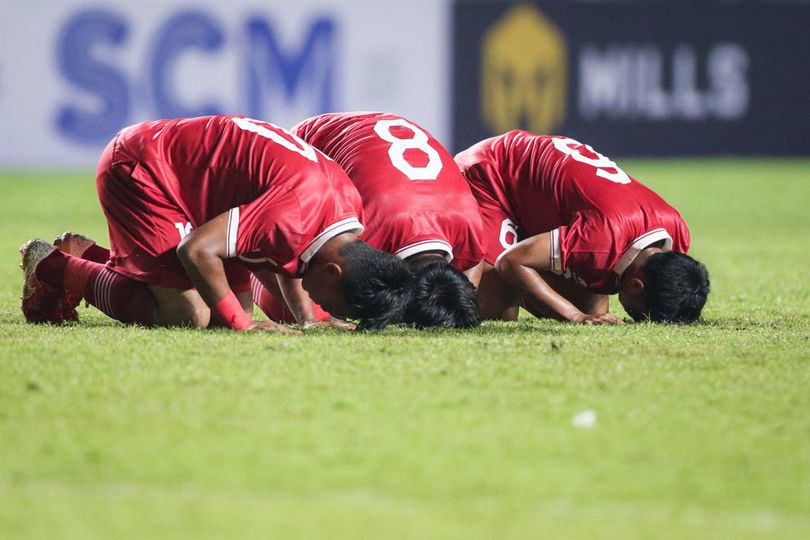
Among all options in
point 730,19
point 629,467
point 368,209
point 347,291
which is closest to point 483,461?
point 629,467

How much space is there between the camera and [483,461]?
2984mm

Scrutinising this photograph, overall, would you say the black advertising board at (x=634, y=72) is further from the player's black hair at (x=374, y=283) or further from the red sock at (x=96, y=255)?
the player's black hair at (x=374, y=283)

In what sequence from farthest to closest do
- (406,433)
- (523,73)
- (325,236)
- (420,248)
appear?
(523,73) → (420,248) → (325,236) → (406,433)

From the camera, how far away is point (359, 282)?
466cm

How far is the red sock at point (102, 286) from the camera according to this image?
16.4 ft

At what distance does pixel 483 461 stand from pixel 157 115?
13834 millimetres

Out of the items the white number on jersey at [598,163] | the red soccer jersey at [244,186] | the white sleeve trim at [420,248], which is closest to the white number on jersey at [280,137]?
the red soccer jersey at [244,186]

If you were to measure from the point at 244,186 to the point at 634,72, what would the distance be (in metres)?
14.6

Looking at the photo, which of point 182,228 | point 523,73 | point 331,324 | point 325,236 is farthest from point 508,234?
point 523,73

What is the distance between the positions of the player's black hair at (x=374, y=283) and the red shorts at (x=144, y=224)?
509 millimetres

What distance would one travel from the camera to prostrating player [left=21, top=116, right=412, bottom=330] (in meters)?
4.58

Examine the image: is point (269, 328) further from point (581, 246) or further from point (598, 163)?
point (598, 163)

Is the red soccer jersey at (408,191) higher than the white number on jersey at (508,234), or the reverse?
the red soccer jersey at (408,191)

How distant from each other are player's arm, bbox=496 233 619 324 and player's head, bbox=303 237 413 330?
70 cm
